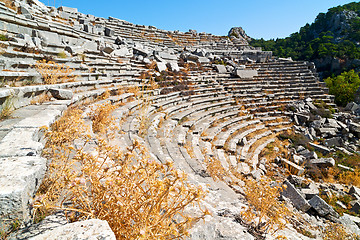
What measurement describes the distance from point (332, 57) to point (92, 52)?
177ft

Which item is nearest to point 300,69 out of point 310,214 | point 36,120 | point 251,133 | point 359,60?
point 251,133

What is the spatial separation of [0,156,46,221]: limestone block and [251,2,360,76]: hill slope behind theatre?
54.5 meters

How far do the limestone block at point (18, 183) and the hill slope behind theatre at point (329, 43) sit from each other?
54.5 meters

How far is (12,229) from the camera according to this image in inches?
48.2

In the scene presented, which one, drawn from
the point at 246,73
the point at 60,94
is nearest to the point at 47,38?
the point at 60,94

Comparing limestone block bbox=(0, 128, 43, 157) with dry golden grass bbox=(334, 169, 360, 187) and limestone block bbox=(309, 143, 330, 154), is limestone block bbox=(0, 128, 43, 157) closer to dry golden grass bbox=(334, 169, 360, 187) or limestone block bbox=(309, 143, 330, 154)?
dry golden grass bbox=(334, 169, 360, 187)

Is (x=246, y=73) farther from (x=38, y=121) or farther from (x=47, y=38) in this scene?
(x=38, y=121)

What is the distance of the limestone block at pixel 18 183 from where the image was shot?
1.19m

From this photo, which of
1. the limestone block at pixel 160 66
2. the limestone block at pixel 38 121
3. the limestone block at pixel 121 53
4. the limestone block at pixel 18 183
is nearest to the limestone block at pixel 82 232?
the limestone block at pixel 18 183

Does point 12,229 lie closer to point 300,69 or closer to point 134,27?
point 300,69

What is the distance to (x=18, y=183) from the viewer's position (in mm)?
1294

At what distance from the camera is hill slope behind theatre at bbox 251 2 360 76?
42.3 metres

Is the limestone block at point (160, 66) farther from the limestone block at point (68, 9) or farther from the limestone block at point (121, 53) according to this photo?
the limestone block at point (68, 9)

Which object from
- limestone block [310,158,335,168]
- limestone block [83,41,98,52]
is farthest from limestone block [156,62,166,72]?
limestone block [310,158,335,168]
